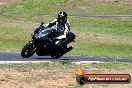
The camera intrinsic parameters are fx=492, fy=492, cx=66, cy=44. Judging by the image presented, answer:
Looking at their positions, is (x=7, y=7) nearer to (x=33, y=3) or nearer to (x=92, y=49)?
(x=33, y=3)

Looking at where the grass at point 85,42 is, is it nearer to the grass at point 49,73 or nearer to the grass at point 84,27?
the grass at point 84,27

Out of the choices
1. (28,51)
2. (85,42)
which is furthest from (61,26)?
(85,42)

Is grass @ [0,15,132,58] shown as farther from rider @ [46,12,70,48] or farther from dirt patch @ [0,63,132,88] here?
dirt patch @ [0,63,132,88]

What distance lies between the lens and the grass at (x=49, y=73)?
15.3m

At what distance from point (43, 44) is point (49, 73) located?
16.4ft

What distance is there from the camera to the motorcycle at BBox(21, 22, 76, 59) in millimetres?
21609

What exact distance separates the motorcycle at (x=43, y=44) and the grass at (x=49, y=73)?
1970mm

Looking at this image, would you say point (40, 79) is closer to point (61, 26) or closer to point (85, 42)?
point (61, 26)

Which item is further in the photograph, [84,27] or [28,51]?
[84,27]

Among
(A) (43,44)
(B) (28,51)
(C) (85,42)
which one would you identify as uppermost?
(A) (43,44)

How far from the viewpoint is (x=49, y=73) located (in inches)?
669

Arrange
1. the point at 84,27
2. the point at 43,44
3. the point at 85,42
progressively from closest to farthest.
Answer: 1. the point at 43,44
2. the point at 85,42
3. the point at 84,27

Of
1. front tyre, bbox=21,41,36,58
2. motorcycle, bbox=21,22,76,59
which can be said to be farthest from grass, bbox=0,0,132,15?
front tyre, bbox=21,41,36,58

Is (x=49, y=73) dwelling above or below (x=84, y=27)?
above
